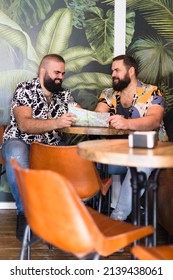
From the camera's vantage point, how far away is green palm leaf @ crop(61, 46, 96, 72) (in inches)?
208

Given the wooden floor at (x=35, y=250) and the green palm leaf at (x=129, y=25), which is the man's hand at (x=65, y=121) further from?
the green palm leaf at (x=129, y=25)

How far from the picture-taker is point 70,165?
3205 millimetres

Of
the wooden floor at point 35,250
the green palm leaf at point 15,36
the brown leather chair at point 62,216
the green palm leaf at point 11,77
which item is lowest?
the wooden floor at point 35,250

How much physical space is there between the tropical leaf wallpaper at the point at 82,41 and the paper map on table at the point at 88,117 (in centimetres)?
133

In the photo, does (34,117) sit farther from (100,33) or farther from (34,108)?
(100,33)

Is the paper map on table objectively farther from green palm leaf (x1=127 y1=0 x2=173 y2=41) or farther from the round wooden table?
green palm leaf (x1=127 y1=0 x2=173 y2=41)

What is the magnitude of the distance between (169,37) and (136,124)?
1890 mm

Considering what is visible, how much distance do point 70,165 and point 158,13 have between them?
2814mm

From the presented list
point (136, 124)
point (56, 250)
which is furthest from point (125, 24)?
point (56, 250)

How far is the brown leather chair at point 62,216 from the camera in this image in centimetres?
195

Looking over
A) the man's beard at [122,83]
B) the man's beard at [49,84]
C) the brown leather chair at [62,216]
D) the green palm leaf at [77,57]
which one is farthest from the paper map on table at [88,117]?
the brown leather chair at [62,216]

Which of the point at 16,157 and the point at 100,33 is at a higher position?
the point at 100,33

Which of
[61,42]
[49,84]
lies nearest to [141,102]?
[49,84]
